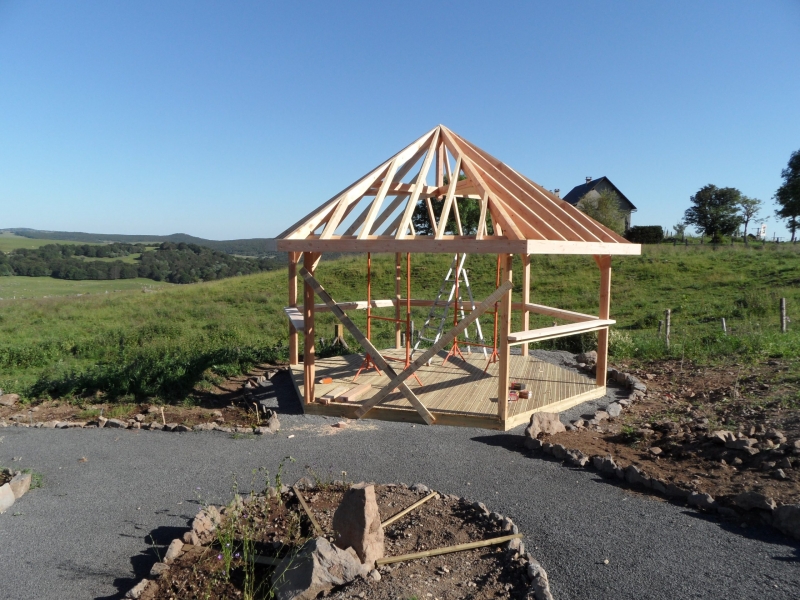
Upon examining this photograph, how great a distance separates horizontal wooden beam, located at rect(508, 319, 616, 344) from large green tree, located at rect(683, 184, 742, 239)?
4082 cm

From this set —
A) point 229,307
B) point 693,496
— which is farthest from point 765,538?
point 229,307

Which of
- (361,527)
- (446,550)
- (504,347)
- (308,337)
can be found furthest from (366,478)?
(308,337)

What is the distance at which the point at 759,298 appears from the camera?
55.8 feet

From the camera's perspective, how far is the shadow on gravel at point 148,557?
391 cm

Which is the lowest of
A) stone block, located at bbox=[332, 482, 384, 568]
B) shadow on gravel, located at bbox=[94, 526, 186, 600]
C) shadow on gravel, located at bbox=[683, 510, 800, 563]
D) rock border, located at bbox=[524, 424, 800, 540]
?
shadow on gravel, located at bbox=[94, 526, 186, 600]

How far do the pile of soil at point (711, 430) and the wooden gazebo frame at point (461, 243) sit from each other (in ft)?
3.62

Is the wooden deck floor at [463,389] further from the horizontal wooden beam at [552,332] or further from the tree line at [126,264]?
the tree line at [126,264]

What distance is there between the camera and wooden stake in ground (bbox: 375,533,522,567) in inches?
155

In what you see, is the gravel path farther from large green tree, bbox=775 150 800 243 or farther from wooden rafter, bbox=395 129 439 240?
large green tree, bbox=775 150 800 243

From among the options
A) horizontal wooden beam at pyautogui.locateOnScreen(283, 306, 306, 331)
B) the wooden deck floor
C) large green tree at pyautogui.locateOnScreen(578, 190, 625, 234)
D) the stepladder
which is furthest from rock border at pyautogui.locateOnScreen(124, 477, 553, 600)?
large green tree at pyautogui.locateOnScreen(578, 190, 625, 234)

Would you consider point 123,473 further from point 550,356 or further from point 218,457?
point 550,356

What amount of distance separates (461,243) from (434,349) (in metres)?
1.49

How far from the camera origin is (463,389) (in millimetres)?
8570

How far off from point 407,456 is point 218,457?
2.23 metres
